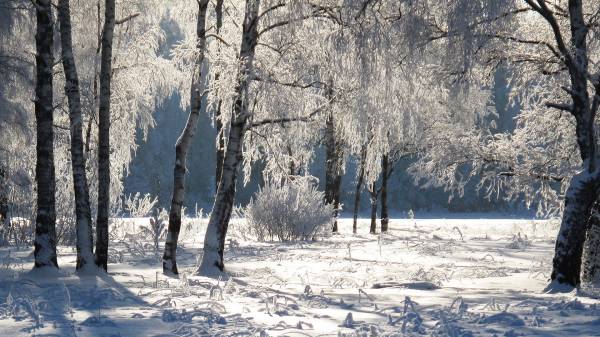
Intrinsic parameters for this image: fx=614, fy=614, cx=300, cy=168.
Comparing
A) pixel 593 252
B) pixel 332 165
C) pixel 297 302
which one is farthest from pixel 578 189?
pixel 332 165

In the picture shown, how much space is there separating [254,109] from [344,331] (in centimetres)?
502

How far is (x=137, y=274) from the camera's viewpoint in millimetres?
8539

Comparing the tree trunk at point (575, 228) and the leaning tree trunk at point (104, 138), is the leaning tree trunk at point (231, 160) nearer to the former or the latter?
the leaning tree trunk at point (104, 138)

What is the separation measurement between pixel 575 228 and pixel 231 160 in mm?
4627

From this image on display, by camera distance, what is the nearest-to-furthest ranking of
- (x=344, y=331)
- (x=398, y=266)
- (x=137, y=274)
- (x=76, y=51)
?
(x=344, y=331)
(x=137, y=274)
(x=398, y=266)
(x=76, y=51)

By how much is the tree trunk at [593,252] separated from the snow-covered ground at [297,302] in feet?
1.64

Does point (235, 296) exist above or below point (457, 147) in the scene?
below

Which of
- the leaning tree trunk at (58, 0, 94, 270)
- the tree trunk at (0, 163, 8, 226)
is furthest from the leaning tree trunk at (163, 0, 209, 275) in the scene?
the tree trunk at (0, 163, 8, 226)

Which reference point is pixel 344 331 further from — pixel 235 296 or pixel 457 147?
pixel 457 147

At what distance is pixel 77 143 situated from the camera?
7.91m

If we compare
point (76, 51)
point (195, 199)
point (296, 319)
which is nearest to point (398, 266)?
point (296, 319)

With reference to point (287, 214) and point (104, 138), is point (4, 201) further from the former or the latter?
point (287, 214)

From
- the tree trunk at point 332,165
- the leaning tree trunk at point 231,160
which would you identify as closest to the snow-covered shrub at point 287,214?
the tree trunk at point 332,165

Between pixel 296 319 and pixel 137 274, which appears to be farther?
pixel 137 274
